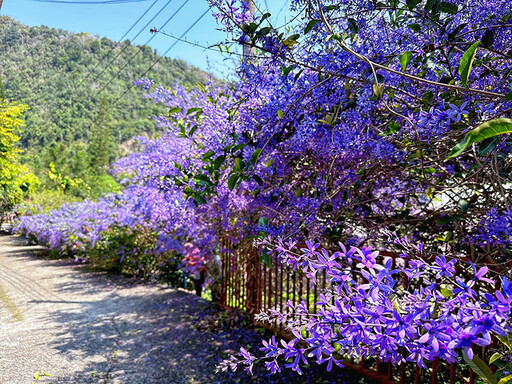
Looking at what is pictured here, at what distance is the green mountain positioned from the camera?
54188mm

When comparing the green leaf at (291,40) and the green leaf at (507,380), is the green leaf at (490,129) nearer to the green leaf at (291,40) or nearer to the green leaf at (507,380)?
the green leaf at (507,380)

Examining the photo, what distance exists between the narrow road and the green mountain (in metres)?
46.7

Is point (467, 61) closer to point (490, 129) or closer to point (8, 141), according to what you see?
point (490, 129)

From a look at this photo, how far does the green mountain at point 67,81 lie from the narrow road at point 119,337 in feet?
153

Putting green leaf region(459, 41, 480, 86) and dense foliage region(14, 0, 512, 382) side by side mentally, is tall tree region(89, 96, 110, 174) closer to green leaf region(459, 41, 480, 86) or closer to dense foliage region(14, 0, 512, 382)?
dense foliage region(14, 0, 512, 382)

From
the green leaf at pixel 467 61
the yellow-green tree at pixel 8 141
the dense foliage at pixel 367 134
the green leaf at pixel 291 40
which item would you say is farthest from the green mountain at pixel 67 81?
the green leaf at pixel 467 61

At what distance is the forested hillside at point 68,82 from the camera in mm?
53531

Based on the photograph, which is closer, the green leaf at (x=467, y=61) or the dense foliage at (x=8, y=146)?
the green leaf at (x=467, y=61)

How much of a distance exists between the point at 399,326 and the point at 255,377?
2.38 meters

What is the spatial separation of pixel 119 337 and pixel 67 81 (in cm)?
7115

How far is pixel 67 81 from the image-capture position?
63.8m

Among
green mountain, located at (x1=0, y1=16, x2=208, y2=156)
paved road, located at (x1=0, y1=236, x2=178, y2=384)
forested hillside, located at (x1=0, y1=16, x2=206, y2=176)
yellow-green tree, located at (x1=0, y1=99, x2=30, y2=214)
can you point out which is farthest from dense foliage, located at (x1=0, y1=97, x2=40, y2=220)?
green mountain, located at (x1=0, y1=16, x2=208, y2=156)

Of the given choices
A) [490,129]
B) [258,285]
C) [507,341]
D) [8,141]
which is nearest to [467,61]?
[490,129]

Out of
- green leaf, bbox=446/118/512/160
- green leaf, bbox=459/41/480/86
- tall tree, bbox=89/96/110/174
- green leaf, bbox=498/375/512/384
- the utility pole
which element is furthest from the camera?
tall tree, bbox=89/96/110/174
